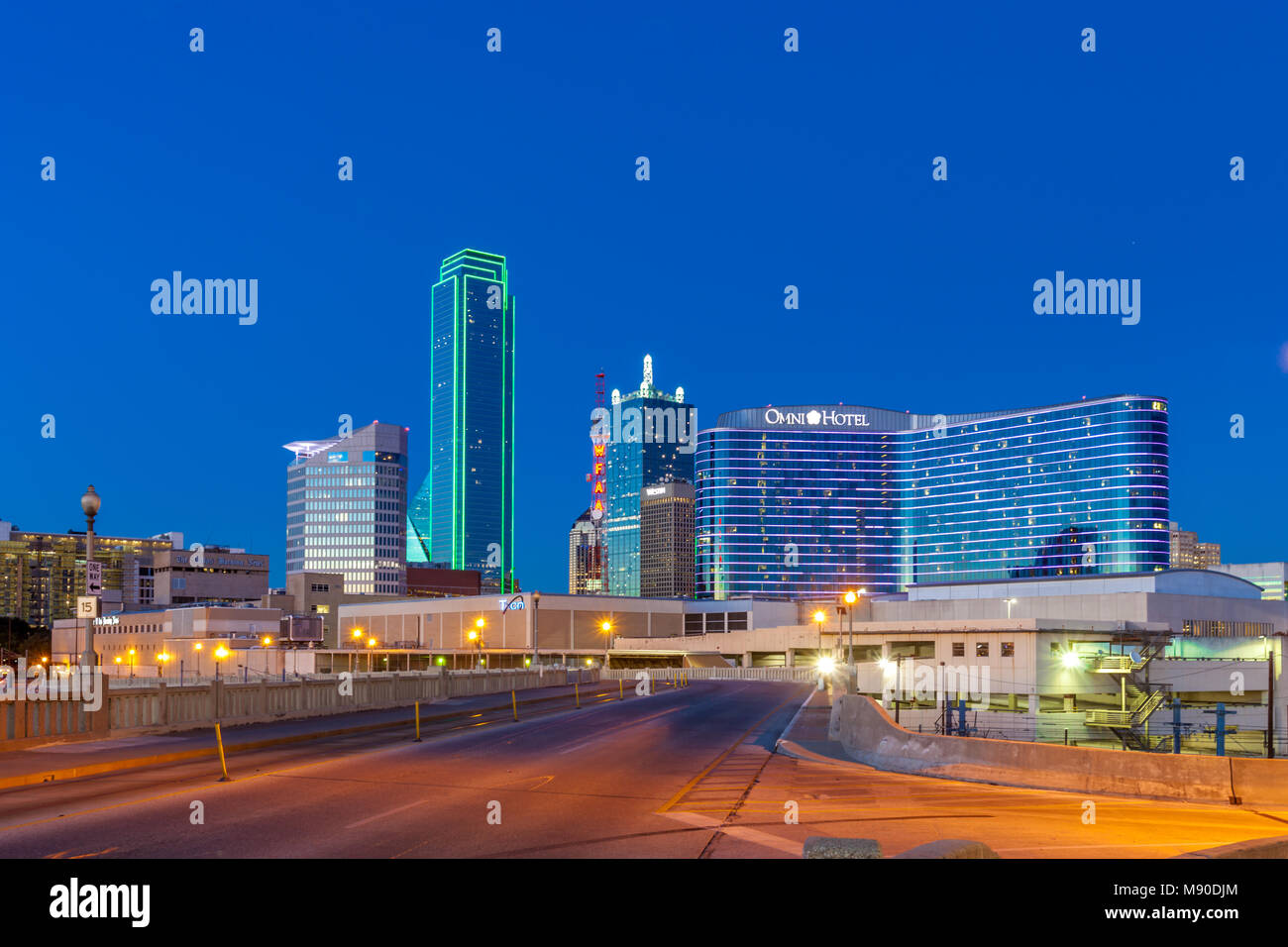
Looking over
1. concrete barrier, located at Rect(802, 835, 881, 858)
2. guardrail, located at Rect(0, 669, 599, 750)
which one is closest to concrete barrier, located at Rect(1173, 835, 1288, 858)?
concrete barrier, located at Rect(802, 835, 881, 858)

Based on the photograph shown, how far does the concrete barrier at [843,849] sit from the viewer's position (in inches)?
340

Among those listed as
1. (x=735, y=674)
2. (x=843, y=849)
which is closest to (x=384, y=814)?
(x=843, y=849)

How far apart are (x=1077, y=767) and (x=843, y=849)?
12.1 meters

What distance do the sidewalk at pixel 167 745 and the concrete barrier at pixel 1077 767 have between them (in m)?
15.3

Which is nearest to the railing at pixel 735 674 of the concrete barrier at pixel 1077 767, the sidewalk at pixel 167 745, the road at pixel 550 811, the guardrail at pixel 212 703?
the guardrail at pixel 212 703

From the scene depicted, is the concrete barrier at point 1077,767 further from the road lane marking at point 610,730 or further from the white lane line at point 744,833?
the road lane marking at point 610,730

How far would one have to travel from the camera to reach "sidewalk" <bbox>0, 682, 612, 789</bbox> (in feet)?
68.8

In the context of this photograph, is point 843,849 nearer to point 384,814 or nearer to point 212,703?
point 384,814

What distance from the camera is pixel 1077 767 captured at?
1903cm
